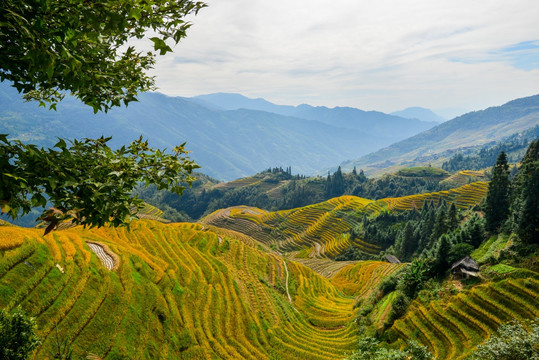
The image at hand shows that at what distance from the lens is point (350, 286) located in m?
58.5

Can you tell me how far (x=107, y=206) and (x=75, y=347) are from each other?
57.1 feet

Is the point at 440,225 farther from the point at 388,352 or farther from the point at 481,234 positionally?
→ the point at 388,352

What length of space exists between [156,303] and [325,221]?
10609 centimetres

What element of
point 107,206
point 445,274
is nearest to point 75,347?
point 107,206

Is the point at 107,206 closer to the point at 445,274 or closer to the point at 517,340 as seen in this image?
the point at 517,340

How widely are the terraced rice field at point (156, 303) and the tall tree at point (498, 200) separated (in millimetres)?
28275

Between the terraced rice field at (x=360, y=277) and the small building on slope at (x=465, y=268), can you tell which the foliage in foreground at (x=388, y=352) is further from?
the terraced rice field at (x=360, y=277)

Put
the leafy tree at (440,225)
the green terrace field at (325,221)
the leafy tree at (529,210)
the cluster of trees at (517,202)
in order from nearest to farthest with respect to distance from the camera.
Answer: the leafy tree at (529,210)
the cluster of trees at (517,202)
the leafy tree at (440,225)
the green terrace field at (325,221)

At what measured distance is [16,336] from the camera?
12.1 meters

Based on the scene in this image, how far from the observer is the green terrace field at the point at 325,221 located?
105412 millimetres

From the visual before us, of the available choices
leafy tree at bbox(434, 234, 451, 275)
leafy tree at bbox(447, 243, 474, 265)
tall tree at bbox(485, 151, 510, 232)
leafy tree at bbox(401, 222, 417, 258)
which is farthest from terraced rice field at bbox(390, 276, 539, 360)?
leafy tree at bbox(401, 222, 417, 258)

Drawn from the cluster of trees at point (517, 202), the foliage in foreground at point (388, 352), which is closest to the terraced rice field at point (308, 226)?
the cluster of trees at point (517, 202)

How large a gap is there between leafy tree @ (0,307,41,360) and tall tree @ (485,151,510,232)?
184 ft

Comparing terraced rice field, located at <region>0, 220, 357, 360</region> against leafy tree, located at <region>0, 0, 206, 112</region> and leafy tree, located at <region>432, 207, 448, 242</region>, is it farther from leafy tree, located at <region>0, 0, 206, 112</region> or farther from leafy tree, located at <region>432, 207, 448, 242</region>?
leafy tree, located at <region>432, 207, 448, 242</region>
